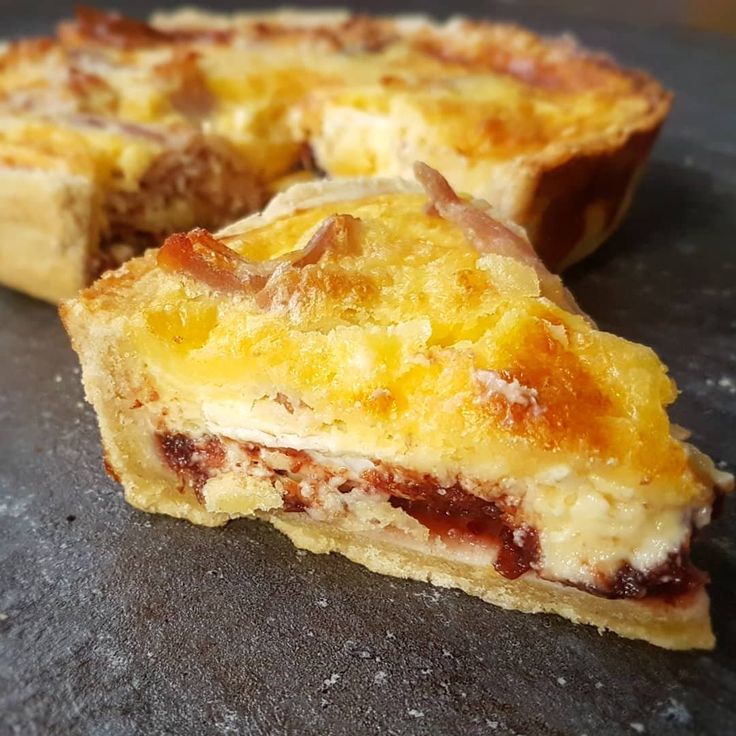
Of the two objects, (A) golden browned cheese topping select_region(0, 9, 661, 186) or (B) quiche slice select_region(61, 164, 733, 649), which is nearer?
(B) quiche slice select_region(61, 164, 733, 649)

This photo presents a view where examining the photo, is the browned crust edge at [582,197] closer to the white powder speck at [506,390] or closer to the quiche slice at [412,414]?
the quiche slice at [412,414]

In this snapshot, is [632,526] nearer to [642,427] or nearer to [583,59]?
[642,427]

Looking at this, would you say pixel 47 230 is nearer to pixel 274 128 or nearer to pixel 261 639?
pixel 274 128

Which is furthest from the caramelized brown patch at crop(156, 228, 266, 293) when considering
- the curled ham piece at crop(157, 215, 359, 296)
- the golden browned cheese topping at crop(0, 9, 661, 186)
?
the golden browned cheese topping at crop(0, 9, 661, 186)

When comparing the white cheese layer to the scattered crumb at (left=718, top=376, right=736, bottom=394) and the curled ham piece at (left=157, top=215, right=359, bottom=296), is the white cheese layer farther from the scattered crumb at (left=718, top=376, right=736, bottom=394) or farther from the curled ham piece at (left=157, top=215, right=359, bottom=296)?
the scattered crumb at (left=718, top=376, right=736, bottom=394)

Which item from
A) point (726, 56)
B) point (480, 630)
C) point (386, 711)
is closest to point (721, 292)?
point (480, 630)

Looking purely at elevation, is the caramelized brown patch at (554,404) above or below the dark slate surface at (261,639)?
above

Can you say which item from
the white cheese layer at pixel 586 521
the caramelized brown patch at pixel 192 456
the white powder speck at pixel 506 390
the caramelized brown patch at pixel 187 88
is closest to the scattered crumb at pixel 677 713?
the white cheese layer at pixel 586 521
